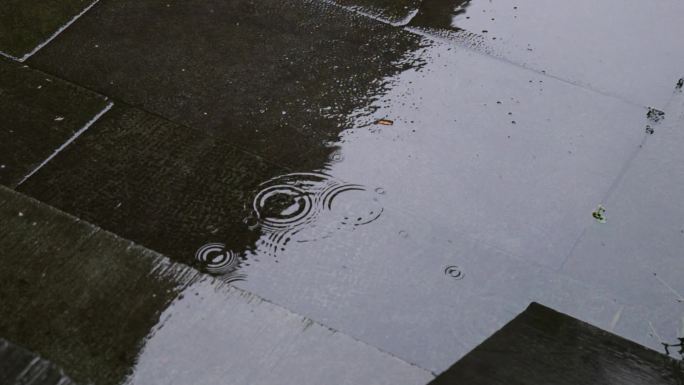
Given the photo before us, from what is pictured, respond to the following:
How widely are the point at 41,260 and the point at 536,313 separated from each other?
1.58 metres

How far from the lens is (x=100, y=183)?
330 cm

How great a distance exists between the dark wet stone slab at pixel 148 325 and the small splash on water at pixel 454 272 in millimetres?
589

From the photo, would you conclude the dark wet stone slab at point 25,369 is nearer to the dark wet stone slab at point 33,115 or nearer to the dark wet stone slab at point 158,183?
the dark wet stone slab at point 158,183

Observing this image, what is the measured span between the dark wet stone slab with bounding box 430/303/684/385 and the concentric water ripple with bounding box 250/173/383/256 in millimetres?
763

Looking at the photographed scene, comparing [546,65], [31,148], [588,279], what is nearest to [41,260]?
[31,148]

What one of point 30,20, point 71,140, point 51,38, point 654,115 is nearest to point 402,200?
point 654,115

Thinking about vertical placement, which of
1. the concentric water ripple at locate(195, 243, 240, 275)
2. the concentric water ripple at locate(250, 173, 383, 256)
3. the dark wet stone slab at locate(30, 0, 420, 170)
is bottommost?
the concentric water ripple at locate(195, 243, 240, 275)

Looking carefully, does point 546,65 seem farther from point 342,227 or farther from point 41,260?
point 41,260

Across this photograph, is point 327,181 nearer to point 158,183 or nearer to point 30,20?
point 158,183

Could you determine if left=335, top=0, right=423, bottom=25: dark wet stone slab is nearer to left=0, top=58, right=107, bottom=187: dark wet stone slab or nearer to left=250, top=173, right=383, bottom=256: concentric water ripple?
left=250, top=173, right=383, bottom=256: concentric water ripple

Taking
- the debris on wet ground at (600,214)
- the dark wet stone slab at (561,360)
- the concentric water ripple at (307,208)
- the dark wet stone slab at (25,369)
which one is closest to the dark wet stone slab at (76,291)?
the dark wet stone slab at (25,369)

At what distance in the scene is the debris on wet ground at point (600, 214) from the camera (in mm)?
3284

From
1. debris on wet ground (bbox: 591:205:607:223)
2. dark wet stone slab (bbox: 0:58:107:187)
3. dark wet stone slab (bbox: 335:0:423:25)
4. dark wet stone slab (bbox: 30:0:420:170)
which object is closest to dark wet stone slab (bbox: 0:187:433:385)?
dark wet stone slab (bbox: 0:58:107:187)

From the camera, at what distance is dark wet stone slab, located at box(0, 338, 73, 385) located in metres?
2.12
